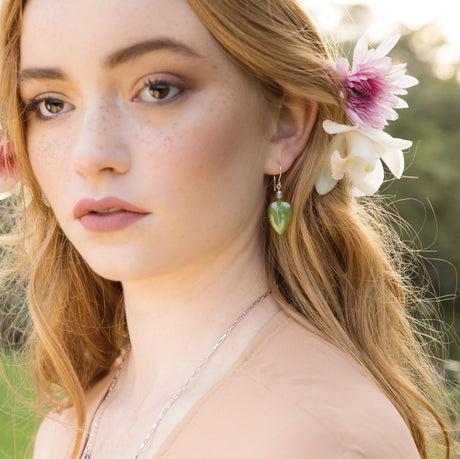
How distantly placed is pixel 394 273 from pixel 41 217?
122 cm

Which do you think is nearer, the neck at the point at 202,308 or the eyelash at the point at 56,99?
the eyelash at the point at 56,99

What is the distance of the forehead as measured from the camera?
1832 mm

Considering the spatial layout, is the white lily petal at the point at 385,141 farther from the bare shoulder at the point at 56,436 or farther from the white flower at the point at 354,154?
the bare shoulder at the point at 56,436

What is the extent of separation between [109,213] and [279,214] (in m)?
0.49

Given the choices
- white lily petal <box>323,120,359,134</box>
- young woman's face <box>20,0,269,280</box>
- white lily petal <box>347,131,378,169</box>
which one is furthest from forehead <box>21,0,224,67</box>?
white lily petal <box>347,131,378,169</box>

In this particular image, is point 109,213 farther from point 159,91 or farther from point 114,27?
point 114,27

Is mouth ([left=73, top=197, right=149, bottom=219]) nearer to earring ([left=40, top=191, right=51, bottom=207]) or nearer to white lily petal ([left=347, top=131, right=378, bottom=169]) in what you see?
earring ([left=40, top=191, right=51, bottom=207])

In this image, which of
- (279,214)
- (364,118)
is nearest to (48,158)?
(279,214)

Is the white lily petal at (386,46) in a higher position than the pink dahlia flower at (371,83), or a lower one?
higher

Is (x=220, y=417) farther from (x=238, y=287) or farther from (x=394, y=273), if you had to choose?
(x=394, y=273)

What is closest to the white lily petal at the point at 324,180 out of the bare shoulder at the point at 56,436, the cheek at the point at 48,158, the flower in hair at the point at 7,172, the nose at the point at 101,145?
the nose at the point at 101,145

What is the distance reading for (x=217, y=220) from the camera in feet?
6.38

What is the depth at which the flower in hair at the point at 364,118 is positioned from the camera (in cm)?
208

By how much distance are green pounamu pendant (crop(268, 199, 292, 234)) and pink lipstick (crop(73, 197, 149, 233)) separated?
1.26ft
